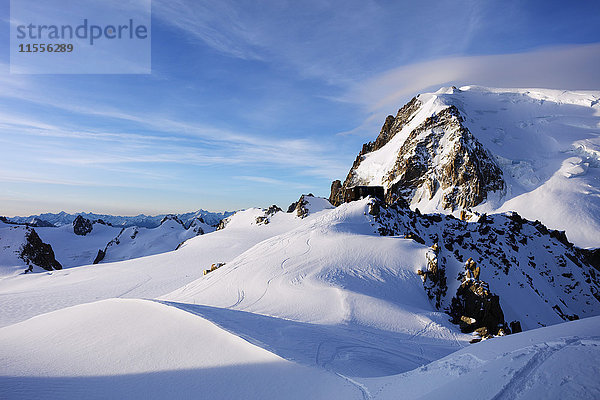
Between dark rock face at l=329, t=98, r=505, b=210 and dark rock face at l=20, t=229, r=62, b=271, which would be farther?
dark rock face at l=329, t=98, r=505, b=210

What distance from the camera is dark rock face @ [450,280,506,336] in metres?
15.6

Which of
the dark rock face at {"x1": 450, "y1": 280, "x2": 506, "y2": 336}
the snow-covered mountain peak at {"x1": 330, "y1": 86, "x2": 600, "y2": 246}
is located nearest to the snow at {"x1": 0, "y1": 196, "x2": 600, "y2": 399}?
the dark rock face at {"x1": 450, "y1": 280, "x2": 506, "y2": 336}

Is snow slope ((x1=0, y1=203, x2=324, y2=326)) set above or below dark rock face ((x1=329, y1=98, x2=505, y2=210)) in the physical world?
below

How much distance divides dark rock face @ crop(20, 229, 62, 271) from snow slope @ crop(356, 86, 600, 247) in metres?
64.1

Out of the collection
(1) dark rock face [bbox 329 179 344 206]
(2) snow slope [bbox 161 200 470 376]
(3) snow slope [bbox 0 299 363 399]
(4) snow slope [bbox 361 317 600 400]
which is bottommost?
(2) snow slope [bbox 161 200 470 376]

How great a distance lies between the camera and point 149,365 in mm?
6207

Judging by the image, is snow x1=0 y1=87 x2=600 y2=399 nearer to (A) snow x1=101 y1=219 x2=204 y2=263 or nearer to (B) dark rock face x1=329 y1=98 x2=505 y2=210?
(B) dark rock face x1=329 y1=98 x2=505 y2=210

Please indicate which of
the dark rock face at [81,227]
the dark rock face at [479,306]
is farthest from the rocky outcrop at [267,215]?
the dark rock face at [81,227]

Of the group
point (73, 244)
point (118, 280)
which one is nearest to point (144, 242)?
point (73, 244)

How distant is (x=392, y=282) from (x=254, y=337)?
35.5ft

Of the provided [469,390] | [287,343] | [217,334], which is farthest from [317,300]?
[469,390]

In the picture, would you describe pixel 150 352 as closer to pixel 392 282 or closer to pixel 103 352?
pixel 103 352

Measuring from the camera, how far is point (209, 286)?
57.3 ft

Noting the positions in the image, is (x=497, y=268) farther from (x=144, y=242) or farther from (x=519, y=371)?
(x=144, y=242)
